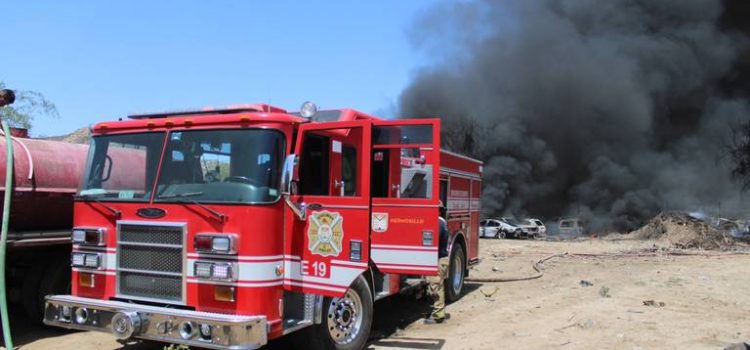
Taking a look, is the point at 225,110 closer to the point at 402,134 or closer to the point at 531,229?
the point at 402,134

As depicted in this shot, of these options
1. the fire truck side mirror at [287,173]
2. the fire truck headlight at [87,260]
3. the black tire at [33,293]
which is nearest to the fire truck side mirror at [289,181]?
the fire truck side mirror at [287,173]

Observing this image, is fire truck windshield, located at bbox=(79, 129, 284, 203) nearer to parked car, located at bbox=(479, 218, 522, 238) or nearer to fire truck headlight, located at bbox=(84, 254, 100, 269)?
fire truck headlight, located at bbox=(84, 254, 100, 269)

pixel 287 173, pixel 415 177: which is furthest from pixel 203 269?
pixel 415 177

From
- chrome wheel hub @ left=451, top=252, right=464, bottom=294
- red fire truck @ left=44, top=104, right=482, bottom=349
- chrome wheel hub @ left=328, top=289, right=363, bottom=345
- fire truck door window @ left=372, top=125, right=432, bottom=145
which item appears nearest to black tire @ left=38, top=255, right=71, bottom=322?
red fire truck @ left=44, top=104, right=482, bottom=349

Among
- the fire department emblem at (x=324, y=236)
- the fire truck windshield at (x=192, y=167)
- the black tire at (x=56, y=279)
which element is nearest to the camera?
the fire truck windshield at (x=192, y=167)

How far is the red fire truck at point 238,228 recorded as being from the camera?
190 inches

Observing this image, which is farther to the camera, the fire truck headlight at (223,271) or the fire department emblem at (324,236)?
the fire department emblem at (324,236)

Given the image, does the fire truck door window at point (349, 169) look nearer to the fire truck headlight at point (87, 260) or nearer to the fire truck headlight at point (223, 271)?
the fire truck headlight at point (223, 271)

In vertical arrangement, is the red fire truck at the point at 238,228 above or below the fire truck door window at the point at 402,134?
below

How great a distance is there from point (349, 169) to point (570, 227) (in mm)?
34597

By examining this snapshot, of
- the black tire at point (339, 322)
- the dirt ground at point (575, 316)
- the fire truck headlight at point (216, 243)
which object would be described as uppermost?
the fire truck headlight at point (216, 243)

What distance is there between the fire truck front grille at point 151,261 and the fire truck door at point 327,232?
0.86 meters

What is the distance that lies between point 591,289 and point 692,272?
11.7ft

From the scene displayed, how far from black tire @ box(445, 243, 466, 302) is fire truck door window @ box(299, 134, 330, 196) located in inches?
158
